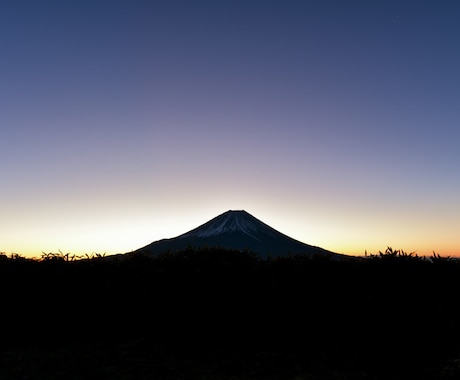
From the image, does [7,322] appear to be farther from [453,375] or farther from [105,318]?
[453,375]

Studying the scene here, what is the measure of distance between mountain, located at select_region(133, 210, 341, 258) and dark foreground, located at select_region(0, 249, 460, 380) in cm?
7456

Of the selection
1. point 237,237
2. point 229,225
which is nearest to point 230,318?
point 237,237

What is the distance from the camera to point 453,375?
23.6 feet

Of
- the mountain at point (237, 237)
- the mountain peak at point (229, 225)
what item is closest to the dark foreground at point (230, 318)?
the mountain at point (237, 237)

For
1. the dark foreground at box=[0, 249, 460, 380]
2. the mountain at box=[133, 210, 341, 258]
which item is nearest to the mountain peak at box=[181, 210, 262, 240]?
the mountain at box=[133, 210, 341, 258]

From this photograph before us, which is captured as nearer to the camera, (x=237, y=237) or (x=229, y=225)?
(x=237, y=237)

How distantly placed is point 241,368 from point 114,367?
261 centimetres

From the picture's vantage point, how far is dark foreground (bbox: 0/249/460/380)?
833cm

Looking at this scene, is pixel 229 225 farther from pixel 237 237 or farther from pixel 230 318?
pixel 230 318

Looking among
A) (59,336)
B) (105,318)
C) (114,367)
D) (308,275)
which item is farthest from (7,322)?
(308,275)

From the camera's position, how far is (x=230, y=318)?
9.69m

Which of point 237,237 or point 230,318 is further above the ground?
point 237,237

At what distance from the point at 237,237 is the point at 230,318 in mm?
82864

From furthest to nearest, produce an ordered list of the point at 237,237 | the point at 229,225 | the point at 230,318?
the point at 229,225 → the point at 237,237 → the point at 230,318
